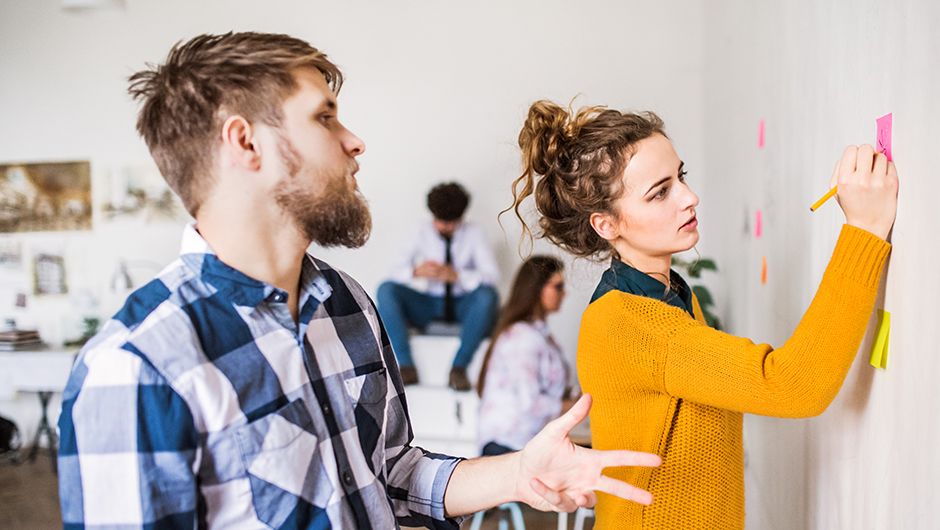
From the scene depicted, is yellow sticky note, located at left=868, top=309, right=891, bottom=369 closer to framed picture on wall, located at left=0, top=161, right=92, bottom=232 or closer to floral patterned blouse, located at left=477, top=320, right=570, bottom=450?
floral patterned blouse, located at left=477, top=320, right=570, bottom=450

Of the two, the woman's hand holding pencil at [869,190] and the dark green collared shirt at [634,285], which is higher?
the woman's hand holding pencil at [869,190]

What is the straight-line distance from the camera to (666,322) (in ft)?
4.20

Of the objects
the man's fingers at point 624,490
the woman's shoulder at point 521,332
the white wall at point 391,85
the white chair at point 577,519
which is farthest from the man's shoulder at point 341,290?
the white wall at point 391,85

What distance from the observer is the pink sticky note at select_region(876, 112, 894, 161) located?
1169 mm

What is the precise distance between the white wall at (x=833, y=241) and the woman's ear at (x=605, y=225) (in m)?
0.38

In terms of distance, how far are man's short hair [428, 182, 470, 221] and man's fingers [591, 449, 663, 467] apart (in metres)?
4.10

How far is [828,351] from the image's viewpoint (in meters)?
1.14

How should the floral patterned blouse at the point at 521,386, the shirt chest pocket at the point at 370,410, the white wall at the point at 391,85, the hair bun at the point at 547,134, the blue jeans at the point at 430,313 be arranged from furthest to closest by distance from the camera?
the white wall at the point at 391,85
the blue jeans at the point at 430,313
the floral patterned blouse at the point at 521,386
the hair bun at the point at 547,134
the shirt chest pocket at the point at 370,410

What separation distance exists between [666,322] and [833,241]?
1.35 ft

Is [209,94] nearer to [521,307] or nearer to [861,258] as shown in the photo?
[861,258]

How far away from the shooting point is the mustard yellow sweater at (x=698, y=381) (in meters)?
1.14

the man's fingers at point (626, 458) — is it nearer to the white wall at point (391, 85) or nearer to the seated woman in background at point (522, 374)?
the seated woman in background at point (522, 374)

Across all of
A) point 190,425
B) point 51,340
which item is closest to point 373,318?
point 190,425

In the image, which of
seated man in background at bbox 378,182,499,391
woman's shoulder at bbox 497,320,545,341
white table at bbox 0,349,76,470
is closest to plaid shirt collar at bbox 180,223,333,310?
woman's shoulder at bbox 497,320,545,341
